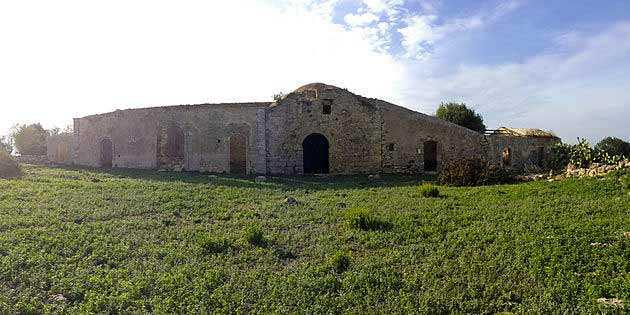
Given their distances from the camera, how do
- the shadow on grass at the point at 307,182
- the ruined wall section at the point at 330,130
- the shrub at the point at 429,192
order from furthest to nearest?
1. the ruined wall section at the point at 330,130
2. the shadow on grass at the point at 307,182
3. the shrub at the point at 429,192

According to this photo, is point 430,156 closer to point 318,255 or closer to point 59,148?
point 318,255

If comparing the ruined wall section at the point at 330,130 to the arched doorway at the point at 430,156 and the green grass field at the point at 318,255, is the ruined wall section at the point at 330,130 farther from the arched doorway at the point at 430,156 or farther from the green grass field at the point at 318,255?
the green grass field at the point at 318,255

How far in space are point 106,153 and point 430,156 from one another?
19.3 m

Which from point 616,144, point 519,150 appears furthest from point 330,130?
point 616,144

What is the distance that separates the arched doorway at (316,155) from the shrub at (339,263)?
1550 centimetres

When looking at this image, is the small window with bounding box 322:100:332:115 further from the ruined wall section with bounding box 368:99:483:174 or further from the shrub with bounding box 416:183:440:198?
the shrub with bounding box 416:183:440:198

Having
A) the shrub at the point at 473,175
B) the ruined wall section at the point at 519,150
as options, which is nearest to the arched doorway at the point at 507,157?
the ruined wall section at the point at 519,150

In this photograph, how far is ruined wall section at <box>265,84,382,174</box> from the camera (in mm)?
22219

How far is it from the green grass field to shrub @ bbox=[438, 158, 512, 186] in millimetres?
3498

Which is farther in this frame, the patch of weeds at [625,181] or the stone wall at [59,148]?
the stone wall at [59,148]

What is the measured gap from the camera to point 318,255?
7.91m

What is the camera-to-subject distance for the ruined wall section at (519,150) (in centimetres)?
2288

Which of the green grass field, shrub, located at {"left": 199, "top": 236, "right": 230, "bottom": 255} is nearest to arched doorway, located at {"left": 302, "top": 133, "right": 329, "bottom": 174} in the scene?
the green grass field

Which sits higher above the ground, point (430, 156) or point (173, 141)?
point (173, 141)
